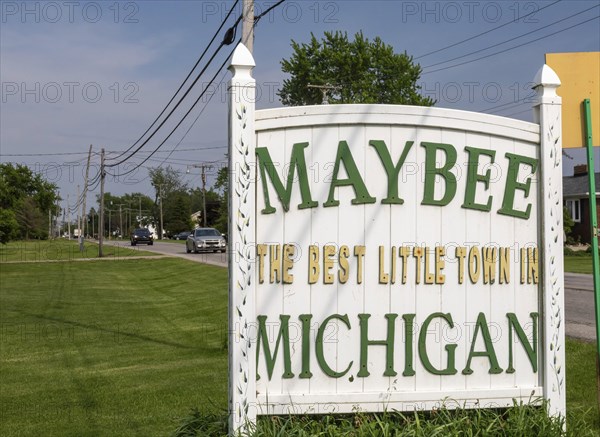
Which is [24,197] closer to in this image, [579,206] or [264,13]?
[579,206]

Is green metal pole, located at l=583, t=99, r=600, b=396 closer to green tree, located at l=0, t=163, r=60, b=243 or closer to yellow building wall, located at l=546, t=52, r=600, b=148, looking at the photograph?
yellow building wall, located at l=546, t=52, r=600, b=148

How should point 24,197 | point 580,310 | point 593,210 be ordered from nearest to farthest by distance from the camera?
point 593,210
point 580,310
point 24,197

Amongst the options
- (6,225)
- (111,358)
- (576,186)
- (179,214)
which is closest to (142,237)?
(6,225)

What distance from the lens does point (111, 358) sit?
410 inches

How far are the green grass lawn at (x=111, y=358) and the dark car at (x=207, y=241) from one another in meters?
16.3

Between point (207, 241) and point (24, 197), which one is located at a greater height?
point (24, 197)

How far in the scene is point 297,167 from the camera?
437 cm

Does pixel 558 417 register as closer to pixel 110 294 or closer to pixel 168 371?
pixel 168 371

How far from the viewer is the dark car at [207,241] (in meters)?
40.7

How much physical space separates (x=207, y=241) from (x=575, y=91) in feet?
120

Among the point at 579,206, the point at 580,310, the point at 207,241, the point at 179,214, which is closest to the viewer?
the point at 580,310

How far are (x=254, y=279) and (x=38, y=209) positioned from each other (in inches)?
3334

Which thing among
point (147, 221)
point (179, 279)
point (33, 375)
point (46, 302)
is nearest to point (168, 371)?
point (33, 375)

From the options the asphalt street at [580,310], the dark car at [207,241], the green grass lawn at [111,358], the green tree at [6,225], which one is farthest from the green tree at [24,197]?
the asphalt street at [580,310]
